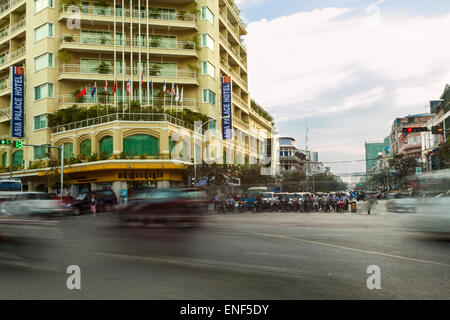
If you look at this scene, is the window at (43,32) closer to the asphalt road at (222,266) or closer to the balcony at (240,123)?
the balcony at (240,123)

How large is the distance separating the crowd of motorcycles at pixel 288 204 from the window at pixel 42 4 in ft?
92.3

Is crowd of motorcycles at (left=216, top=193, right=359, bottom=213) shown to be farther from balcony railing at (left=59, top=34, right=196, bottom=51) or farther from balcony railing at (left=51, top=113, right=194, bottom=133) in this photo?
balcony railing at (left=59, top=34, right=196, bottom=51)

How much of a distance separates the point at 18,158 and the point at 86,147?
11165 mm

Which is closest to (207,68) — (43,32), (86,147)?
(86,147)

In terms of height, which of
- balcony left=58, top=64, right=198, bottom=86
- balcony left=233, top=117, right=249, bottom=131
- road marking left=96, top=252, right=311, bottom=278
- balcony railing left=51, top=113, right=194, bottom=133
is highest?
balcony left=58, top=64, right=198, bottom=86

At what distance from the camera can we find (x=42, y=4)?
43.4m

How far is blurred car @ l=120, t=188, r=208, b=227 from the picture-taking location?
14.3 meters

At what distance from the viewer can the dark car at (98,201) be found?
1169 inches

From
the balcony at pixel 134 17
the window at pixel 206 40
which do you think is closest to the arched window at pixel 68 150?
the balcony at pixel 134 17

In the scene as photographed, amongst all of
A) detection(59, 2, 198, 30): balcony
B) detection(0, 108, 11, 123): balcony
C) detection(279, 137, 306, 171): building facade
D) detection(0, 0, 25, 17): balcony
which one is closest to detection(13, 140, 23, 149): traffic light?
detection(59, 2, 198, 30): balcony

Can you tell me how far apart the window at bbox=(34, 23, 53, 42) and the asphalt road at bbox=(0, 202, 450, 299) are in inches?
1433

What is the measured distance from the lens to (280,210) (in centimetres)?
3331

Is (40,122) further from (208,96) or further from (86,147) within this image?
(208,96)
